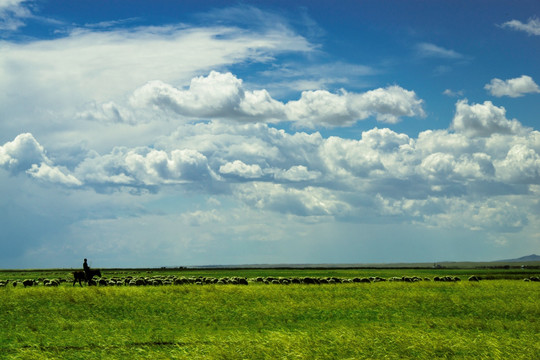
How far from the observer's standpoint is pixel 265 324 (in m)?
27.0

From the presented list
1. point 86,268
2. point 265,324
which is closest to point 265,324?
point 265,324

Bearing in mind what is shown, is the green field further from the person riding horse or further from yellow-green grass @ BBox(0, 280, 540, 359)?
the person riding horse

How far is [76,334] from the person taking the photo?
909 inches

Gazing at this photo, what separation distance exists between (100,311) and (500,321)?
76.2ft

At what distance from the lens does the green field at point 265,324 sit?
16.2 metres

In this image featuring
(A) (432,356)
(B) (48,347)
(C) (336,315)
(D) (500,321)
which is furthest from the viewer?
(C) (336,315)

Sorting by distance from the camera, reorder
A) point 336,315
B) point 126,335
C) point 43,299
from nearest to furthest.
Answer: point 126,335 → point 336,315 → point 43,299

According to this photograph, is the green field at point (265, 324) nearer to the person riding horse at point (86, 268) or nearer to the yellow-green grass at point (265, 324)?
the yellow-green grass at point (265, 324)

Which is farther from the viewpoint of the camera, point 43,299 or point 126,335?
point 43,299

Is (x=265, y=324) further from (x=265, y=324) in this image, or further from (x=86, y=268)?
(x=86, y=268)

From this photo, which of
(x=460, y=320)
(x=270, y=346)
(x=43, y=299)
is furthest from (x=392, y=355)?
(x=43, y=299)

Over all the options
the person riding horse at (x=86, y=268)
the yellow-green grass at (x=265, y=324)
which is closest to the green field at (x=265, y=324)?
the yellow-green grass at (x=265, y=324)

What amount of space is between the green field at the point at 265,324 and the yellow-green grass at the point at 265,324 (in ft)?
0.19

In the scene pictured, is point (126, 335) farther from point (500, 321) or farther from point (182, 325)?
point (500, 321)
